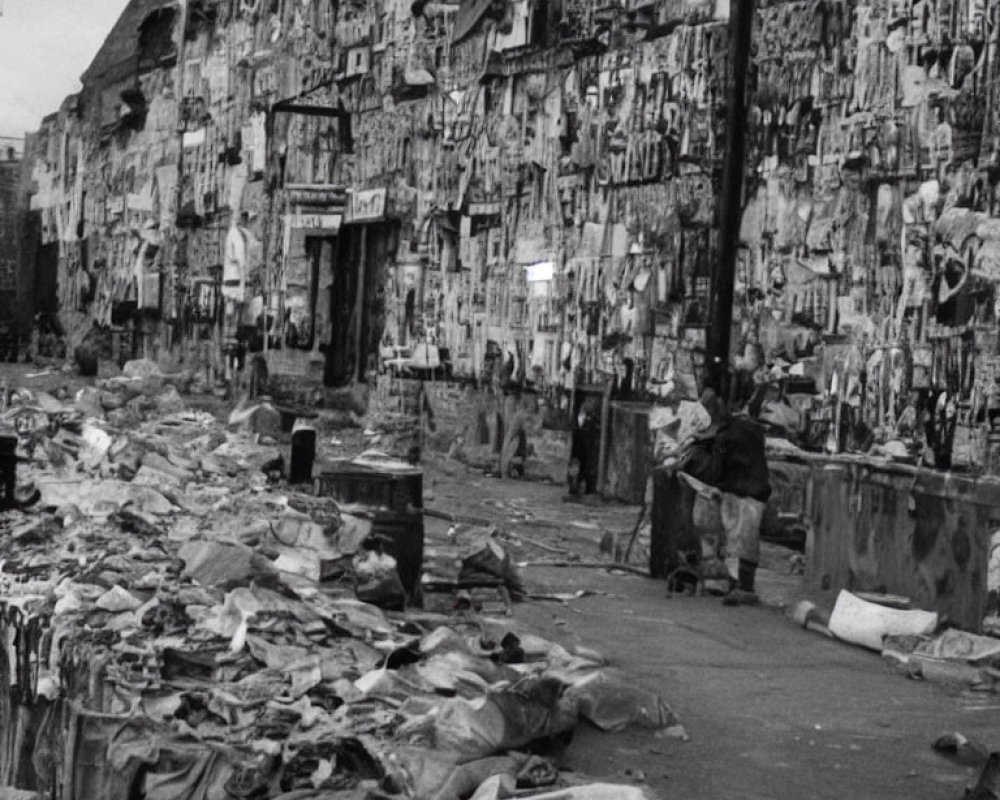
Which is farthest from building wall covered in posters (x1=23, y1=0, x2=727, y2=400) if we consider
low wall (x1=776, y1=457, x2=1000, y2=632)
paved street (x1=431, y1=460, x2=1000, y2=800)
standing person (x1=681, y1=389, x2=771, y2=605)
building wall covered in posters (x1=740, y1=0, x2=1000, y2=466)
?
paved street (x1=431, y1=460, x2=1000, y2=800)

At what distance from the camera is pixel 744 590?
11.2 m

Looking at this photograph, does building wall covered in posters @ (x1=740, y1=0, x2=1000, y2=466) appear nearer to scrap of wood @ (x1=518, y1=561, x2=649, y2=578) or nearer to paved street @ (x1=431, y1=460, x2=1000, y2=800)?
paved street @ (x1=431, y1=460, x2=1000, y2=800)

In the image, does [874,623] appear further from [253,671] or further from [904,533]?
[253,671]

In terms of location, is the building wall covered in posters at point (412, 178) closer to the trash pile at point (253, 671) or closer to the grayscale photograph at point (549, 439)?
the grayscale photograph at point (549, 439)

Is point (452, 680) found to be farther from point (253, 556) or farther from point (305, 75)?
point (305, 75)

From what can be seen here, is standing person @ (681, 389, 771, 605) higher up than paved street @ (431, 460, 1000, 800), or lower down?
higher up

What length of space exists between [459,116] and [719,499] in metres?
10.2

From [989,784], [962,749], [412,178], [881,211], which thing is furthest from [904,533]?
[412,178]

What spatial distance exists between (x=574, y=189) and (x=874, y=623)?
30.8ft

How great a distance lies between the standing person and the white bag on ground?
1.51 metres

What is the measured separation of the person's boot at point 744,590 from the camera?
10.9 meters

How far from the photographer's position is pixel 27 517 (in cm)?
1102

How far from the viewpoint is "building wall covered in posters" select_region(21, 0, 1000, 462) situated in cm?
1342

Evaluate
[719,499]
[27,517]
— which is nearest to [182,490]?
[27,517]
